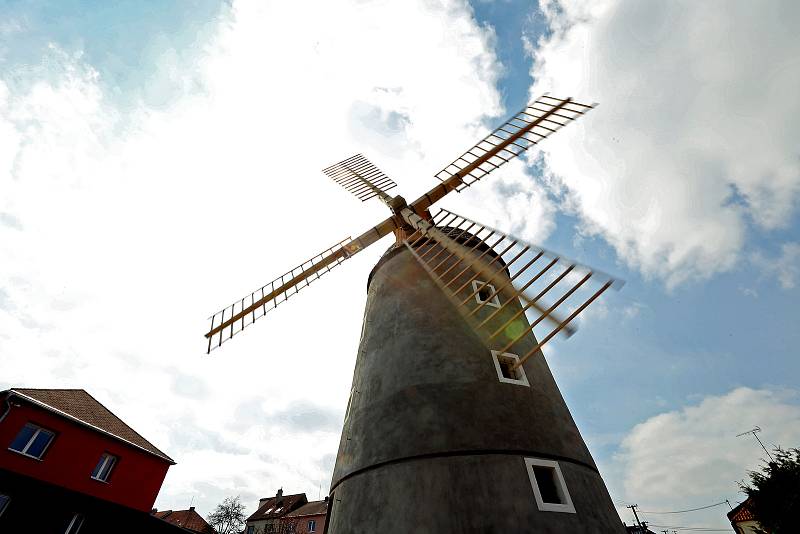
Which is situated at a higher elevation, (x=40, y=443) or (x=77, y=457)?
(x=40, y=443)

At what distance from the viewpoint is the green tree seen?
57.3 feet

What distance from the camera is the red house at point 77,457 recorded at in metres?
11.7

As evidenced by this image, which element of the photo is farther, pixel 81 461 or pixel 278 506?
pixel 278 506

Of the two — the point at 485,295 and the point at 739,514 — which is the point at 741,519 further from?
the point at 485,295

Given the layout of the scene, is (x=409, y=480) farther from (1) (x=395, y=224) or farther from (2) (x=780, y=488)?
(2) (x=780, y=488)

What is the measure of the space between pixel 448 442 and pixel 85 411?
22.6m

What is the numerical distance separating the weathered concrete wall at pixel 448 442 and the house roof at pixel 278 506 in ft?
157

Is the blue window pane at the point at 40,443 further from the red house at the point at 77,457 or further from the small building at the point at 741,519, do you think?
the small building at the point at 741,519

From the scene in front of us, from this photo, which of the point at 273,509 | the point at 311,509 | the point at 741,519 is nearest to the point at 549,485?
the point at 741,519

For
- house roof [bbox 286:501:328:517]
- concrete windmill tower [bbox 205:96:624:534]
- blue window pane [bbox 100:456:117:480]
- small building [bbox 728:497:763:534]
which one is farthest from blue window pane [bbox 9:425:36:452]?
small building [bbox 728:497:763:534]

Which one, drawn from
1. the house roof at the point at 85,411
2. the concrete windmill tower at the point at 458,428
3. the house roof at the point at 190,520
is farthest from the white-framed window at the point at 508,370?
the house roof at the point at 190,520

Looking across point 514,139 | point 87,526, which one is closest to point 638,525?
point 514,139

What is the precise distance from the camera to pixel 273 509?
4844 cm

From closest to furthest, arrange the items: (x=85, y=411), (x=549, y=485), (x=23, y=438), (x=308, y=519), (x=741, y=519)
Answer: (x=549, y=485) → (x=23, y=438) → (x=85, y=411) → (x=741, y=519) → (x=308, y=519)
